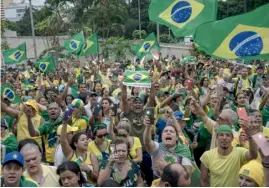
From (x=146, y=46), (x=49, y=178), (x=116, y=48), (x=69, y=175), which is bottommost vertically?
(x=116, y=48)

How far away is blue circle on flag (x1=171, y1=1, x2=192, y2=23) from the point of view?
778cm

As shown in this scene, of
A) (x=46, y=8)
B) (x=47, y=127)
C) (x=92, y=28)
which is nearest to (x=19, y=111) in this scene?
(x=47, y=127)

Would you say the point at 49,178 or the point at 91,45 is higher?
the point at 91,45

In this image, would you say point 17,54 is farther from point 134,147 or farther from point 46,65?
point 134,147

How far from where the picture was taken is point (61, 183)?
4.25 metres

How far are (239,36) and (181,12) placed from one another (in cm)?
175

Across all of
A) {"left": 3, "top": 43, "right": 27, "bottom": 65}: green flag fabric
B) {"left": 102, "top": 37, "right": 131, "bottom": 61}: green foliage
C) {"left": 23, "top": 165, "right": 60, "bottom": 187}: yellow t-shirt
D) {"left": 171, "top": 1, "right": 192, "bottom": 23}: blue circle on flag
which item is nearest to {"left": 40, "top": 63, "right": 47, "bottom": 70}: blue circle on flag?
{"left": 3, "top": 43, "right": 27, "bottom": 65}: green flag fabric

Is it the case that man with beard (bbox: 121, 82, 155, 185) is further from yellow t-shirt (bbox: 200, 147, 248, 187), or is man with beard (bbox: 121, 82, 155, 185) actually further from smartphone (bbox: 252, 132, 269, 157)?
smartphone (bbox: 252, 132, 269, 157)

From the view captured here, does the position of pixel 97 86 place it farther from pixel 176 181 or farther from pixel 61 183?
pixel 176 181

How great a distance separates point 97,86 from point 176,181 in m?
6.75

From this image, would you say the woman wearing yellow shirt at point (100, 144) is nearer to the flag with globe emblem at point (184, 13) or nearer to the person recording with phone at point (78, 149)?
the person recording with phone at point (78, 149)

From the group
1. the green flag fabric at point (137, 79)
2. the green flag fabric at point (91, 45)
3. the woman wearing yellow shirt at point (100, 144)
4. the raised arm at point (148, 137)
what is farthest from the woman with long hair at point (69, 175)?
the green flag fabric at point (91, 45)

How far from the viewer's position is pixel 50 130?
21.3ft

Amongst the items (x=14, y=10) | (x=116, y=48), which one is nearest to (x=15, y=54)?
(x=116, y=48)
